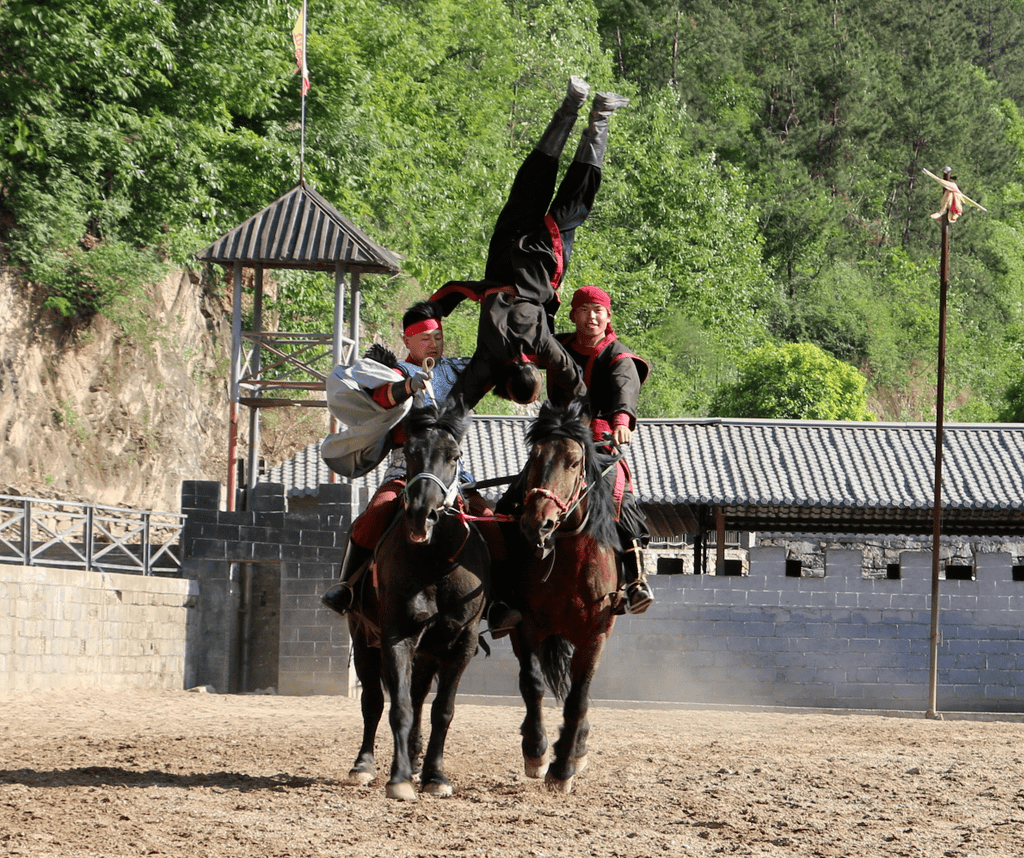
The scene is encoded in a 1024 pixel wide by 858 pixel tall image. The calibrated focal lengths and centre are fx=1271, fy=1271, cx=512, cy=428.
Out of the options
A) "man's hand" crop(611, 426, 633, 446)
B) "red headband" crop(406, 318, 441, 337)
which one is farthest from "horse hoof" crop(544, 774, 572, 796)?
"red headband" crop(406, 318, 441, 337)

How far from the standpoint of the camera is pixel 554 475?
632cm

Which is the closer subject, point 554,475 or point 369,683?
point 554,475

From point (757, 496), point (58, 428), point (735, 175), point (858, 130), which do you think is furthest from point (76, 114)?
point (858, 130)

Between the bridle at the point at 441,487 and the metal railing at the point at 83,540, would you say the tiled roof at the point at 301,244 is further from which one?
the bridle at the point at 441,487

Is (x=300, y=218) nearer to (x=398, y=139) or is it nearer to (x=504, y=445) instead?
(x=504, y=445)

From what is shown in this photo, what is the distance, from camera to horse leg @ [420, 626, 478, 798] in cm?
680

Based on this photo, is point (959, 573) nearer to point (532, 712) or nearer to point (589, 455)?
point (532, 712)

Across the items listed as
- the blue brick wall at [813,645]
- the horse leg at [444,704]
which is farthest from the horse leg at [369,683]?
the blue brick wall at [813,645]

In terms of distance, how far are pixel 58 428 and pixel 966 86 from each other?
1644 inches

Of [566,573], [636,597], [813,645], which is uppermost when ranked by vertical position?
[566,573]

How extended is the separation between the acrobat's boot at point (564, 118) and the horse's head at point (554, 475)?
1.60m

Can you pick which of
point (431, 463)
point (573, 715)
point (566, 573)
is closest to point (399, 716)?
point (573, 715)

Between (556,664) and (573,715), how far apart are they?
439 millimetres

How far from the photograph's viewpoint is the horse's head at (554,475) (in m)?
6.19
